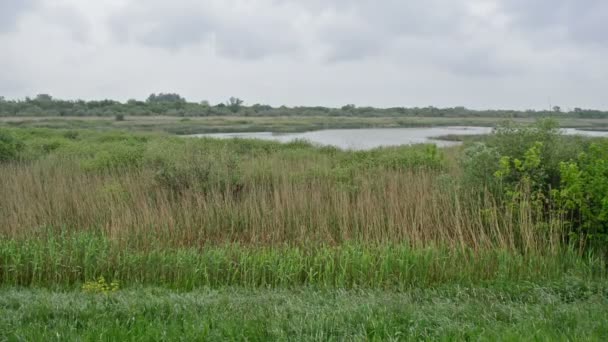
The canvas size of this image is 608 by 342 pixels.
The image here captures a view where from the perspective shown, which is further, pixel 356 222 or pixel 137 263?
pixel 356 222

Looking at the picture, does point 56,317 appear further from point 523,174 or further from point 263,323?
point 523,174

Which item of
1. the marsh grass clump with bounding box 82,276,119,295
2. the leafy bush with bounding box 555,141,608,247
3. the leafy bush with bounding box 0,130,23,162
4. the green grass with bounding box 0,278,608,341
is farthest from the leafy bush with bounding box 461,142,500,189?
the leafy bush with bounding box 0,130,23,162

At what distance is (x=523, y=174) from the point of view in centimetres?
663

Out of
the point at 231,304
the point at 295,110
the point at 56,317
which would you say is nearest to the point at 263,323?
the point at 231,304

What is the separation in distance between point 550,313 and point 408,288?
4.87ft

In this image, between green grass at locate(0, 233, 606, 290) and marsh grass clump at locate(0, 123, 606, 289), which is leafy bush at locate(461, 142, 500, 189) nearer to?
marsh grass clump at locate(0, 123, 606, 289)

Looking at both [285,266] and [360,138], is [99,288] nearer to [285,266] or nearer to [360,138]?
[285,266]

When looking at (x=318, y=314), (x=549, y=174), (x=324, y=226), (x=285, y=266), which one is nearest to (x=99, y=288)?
(x=285, y=266)

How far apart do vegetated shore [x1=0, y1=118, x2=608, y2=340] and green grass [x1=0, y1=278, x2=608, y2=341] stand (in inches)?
0.7

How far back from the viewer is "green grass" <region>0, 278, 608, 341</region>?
3.50 meters

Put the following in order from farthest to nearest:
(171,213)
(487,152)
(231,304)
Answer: (171,213) < (487,152) < (231,304)

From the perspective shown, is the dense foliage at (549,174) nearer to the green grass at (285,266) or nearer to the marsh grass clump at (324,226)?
the marsh grass clump at (324,226)

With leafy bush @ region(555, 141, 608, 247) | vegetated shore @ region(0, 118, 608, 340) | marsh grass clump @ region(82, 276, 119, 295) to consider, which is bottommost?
marsh grass clump @ region(82, 276, 119, 295)

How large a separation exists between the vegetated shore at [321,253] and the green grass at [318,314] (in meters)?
0.02
